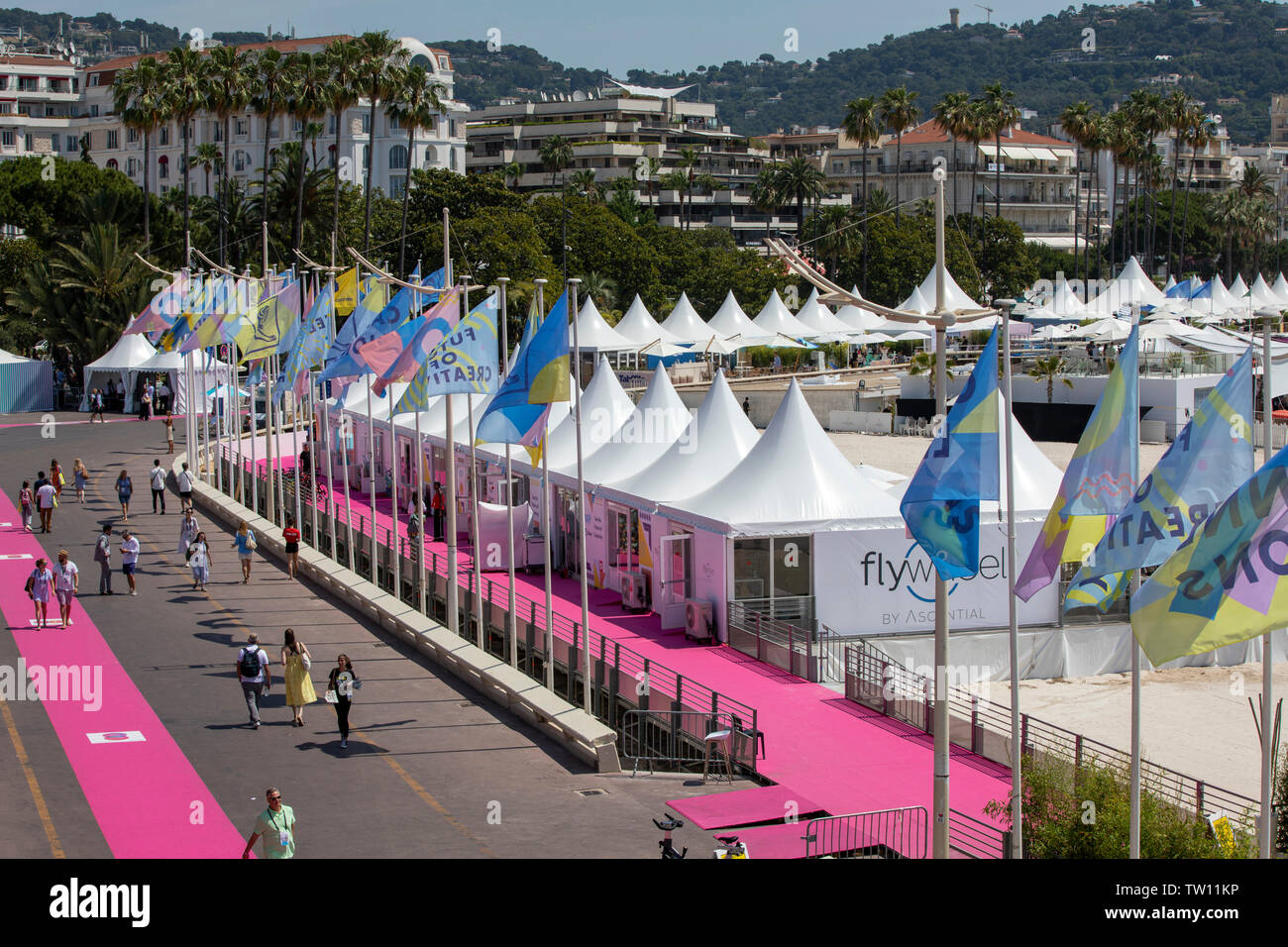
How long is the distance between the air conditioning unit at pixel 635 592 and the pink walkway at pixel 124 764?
31.8 ft

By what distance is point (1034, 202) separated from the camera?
563ft

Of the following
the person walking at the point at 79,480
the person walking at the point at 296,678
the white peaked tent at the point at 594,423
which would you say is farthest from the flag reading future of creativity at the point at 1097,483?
the person walking at the point at 79,480

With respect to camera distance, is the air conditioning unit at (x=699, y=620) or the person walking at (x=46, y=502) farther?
the person walking at (x=46, y=502)

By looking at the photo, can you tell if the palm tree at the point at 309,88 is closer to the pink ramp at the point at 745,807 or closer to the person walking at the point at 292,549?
the person walking at the point at 292,549

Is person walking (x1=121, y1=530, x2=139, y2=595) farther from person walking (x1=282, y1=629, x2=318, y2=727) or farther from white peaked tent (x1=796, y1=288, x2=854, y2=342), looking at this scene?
white peaked tent (x1=796, y1=288, x2=854, y2=342)

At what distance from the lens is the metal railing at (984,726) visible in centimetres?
1884

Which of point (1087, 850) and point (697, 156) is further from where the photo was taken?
point (697, 156)

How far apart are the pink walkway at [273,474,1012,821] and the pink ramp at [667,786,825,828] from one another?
416 millimetres

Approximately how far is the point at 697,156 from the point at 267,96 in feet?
345

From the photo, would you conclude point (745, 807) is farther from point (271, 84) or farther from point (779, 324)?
point (271, 84)

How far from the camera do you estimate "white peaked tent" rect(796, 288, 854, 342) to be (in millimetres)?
76625
